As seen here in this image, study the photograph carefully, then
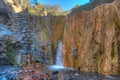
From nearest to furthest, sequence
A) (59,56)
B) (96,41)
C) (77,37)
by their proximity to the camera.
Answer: (96,41) < (77,37) < (59,56)

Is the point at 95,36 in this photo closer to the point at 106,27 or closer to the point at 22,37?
the point at 106,27

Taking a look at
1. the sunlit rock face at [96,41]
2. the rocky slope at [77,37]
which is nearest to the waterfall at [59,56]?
the rocky slope at [77,37]

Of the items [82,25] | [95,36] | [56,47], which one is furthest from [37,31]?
[95,36]

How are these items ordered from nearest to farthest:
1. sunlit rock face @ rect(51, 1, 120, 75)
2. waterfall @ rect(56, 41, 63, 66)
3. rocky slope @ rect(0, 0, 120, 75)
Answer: sunlit rock face @ rect(51, 1, 120, 75)
rocky slope @ rect(0, 0, 120, 75)
waterfall @ rect(56, 41, 63, 66)

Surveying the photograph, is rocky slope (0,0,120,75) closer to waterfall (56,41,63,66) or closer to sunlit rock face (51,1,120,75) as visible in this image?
sunlit rock face (51,1,120,75)

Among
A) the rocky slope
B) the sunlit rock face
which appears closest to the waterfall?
the rocky slope

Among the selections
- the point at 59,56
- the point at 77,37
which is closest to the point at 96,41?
the point at 77,37

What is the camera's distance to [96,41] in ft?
39.3

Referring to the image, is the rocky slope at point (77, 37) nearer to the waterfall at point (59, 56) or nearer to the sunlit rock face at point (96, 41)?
the sunlit rock face at point (96, 41)

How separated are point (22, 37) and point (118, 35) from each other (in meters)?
7.79

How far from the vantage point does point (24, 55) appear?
50.2 feet

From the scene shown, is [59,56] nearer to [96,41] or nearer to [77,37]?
[77,37]

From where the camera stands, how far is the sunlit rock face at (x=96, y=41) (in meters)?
11.2

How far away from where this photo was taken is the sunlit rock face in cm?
1120
